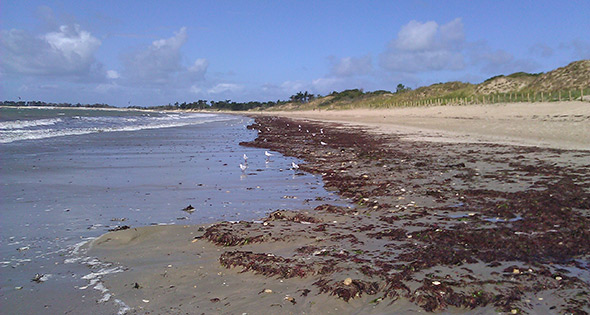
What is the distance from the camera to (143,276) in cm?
469

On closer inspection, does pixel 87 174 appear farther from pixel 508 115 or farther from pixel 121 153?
pixel 508 115

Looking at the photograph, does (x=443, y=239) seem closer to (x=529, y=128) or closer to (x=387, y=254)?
(x=387, y=254)

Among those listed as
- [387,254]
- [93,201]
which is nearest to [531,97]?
[387,254]

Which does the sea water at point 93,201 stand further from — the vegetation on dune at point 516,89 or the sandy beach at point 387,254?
the vegetation on dune at point 516,89

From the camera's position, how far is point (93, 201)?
28.1 feet

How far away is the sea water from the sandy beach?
0.50 meters

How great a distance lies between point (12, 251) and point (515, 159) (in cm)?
1276

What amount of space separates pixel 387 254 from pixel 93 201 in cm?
631

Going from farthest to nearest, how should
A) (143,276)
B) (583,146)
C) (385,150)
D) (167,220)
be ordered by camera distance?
(385,150) → (583,146) → (167,220) → (143,276)

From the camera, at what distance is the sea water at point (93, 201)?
175 inches

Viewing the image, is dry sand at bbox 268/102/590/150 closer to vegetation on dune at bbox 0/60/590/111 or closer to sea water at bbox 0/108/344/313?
vegetation on dune at bbox 0/60/590/111

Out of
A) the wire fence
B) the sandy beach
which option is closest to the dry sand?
the wire fence

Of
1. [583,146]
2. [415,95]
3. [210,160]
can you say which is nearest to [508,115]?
[583,146]

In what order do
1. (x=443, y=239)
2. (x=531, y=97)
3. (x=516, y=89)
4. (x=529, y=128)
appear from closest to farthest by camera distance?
(x=443, y=239), (x=529, y=128), (x=531, y=97), (x=516, y=89)
